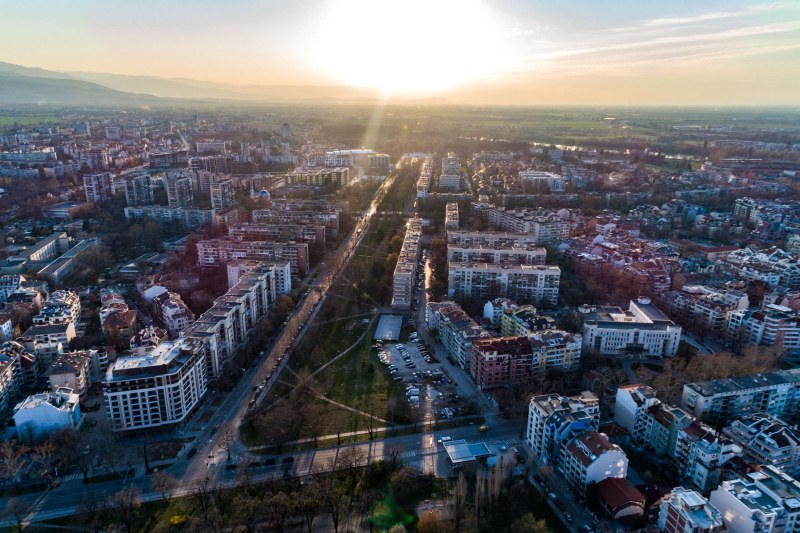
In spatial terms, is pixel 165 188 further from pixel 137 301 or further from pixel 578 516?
pixel 578 516

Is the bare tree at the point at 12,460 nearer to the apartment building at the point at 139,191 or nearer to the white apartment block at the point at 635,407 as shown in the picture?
the white apartment block at the point at 635,407

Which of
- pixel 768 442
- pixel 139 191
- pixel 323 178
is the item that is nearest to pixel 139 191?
pixel 139 191

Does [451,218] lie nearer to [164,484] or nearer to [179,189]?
[179,189]

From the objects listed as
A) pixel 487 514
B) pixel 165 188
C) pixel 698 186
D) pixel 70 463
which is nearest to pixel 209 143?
pixel 165 188

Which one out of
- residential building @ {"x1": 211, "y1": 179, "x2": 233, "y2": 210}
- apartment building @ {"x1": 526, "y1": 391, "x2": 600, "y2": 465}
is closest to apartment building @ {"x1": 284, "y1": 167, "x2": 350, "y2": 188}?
residential building @ {"x1": 211, "y1": 179, "x2": 233, "y2": 210}

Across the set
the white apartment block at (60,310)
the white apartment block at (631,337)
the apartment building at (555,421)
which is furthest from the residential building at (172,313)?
the white apartment block at (631,337)

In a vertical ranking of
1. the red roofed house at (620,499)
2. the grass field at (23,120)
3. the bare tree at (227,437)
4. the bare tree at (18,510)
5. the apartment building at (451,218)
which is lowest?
the bare tree at (18,510)
